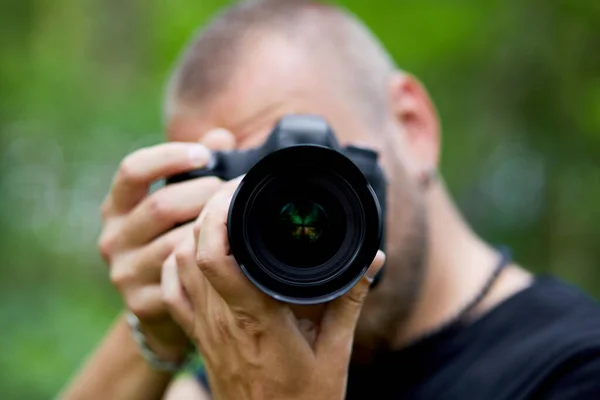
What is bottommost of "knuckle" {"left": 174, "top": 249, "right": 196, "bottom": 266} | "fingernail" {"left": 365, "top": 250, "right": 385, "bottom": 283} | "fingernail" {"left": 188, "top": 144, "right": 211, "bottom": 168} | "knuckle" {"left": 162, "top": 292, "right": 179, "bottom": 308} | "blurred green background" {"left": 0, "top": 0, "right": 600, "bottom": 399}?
"blurred green background" {"left": 0, "top": 0, "right": 600, "bottom": 399}

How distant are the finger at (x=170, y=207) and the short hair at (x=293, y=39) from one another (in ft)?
1.24

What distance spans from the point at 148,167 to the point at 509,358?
80 cm

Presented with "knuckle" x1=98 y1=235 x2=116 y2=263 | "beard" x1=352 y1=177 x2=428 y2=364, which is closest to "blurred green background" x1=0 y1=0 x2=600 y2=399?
"knuckle" x1=98 y1=235 x2=116 y2=263

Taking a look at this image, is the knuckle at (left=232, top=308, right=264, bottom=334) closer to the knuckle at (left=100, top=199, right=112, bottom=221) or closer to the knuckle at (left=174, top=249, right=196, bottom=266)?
the knuckle at (left=174, top=249, right=196, bottom=266)

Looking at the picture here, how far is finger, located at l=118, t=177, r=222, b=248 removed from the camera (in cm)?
162

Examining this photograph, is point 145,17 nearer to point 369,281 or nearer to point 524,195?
point 524,195

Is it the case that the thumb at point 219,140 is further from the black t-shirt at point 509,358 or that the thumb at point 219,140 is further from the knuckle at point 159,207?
the black t-shirt at point 509,358

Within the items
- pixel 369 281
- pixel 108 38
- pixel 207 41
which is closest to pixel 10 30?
pixel 108 38

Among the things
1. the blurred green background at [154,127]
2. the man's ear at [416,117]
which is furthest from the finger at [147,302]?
the blurred green background at [154,127]

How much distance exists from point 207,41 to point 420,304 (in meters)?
0.82

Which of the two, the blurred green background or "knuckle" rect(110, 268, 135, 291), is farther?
the blurred green background

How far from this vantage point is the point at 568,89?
635 cm

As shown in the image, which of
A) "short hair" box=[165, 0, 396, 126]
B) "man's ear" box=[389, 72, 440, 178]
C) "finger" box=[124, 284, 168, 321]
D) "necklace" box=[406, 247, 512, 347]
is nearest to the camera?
"finger" box=[124, 284, 168, 321]

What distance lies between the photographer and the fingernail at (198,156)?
165cm
